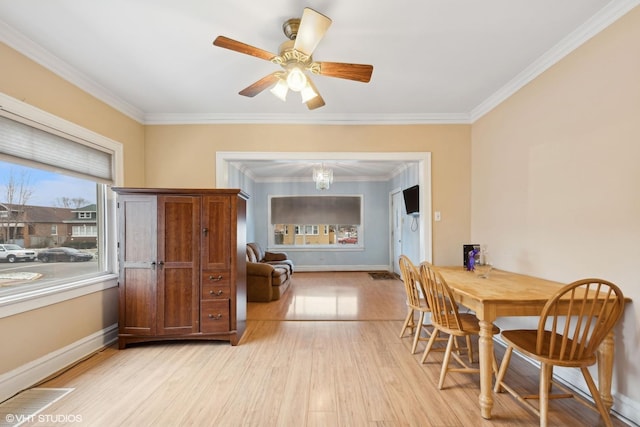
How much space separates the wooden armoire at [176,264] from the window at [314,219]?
471 centimetres

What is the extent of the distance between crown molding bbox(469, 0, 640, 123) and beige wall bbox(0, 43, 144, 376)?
4.09 m

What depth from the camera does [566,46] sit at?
2215 millimetres

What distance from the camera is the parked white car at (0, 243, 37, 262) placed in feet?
6.95

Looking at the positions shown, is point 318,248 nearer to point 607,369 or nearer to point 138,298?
point 138,298

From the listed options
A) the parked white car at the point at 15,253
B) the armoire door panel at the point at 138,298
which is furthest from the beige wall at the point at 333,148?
the parked white car at the point at 15,253

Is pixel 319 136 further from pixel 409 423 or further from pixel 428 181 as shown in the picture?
pixel 409 423

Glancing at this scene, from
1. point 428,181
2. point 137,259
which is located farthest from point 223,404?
point 428,181

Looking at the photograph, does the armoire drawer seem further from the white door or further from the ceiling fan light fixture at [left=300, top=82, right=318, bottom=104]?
the white door

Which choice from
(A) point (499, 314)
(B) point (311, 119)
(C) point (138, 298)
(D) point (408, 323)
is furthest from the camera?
(B) point (311, 119)

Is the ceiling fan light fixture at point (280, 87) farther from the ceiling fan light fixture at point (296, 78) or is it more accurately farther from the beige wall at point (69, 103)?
the beige wall at point (69, 103)

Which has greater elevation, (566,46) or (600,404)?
(566,46)

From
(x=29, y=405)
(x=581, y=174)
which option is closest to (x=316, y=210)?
(x=581, y=174)

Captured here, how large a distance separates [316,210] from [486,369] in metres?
6.00

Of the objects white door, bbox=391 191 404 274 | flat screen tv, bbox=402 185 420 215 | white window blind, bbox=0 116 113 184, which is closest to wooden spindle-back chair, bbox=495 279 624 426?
flat screen tv, bbox=402 185 420 215
